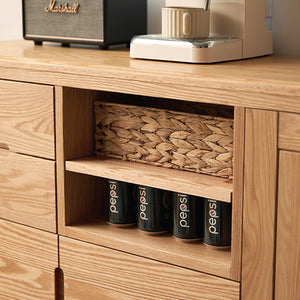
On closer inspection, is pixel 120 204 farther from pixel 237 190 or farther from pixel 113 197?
pixel 237 190

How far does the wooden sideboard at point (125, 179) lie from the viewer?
1.06m

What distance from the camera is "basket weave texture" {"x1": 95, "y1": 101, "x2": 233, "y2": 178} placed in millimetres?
1214

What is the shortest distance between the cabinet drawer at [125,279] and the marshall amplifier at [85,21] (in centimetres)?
55

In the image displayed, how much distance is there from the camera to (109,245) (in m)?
1.32

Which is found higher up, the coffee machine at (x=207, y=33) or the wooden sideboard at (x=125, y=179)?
the coffee machine at (x=207, y=33)

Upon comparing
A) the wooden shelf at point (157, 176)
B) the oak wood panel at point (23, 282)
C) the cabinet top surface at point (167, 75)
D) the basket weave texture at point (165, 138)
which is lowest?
the oak wood panel at point (23, 282)

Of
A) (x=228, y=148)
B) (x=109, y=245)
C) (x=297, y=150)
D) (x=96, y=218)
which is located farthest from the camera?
(x=96, y=218)

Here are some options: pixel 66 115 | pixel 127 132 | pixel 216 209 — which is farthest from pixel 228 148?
pixel 66 115

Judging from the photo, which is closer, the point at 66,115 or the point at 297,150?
the point at 297,150

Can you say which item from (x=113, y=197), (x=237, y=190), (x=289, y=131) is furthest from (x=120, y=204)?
(x=289, y=131)

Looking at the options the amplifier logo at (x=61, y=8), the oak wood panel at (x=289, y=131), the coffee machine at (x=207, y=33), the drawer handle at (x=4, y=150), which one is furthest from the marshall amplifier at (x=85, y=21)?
the oak wood panel at (x=289, y=131)

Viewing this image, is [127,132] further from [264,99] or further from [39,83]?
[264,99]

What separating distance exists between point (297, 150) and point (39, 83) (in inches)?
24.3

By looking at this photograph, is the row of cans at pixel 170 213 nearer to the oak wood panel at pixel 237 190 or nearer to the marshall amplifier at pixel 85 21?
the oak wood panel at pixel 237 190
